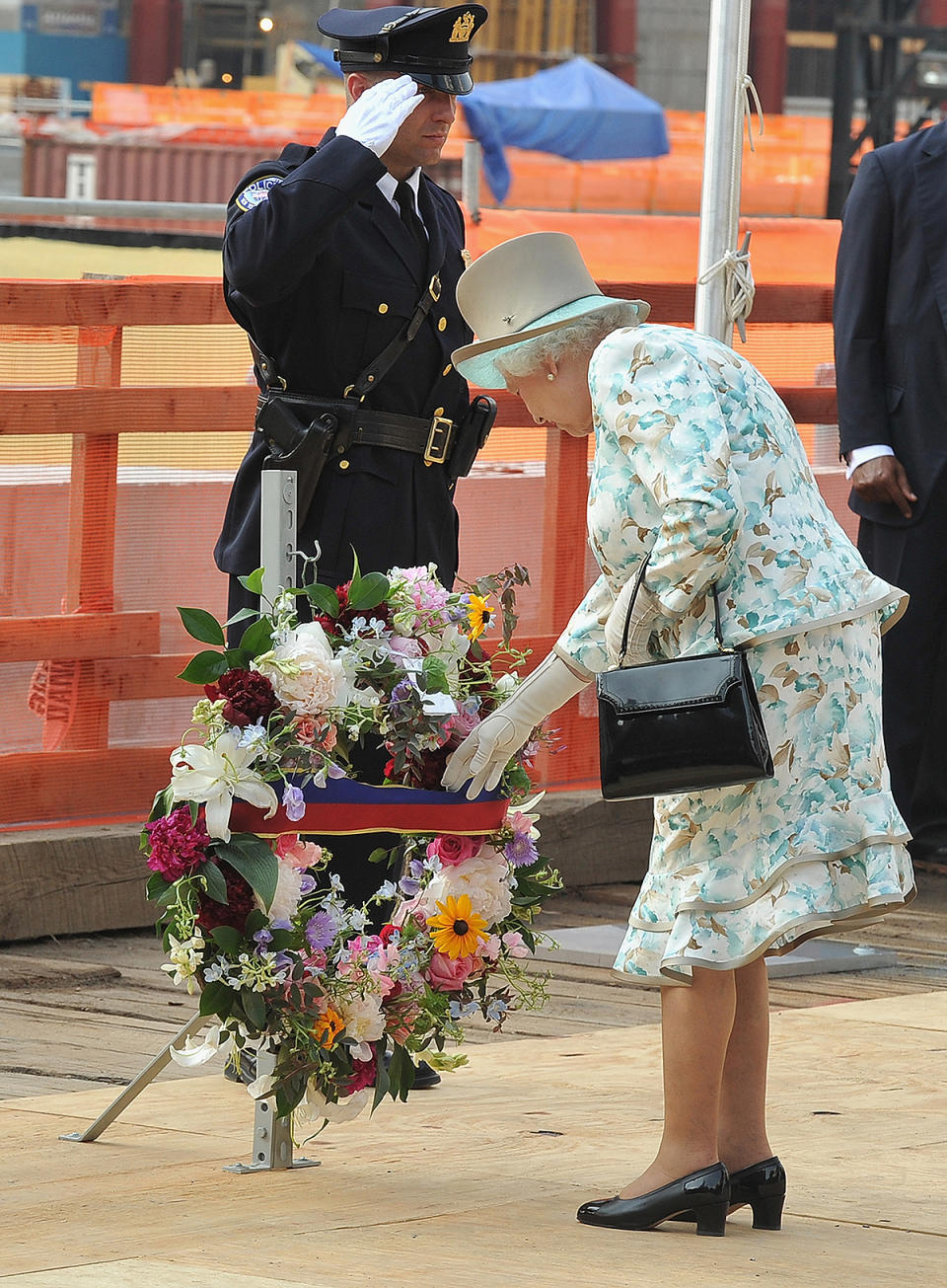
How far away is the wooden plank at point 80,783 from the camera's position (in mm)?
5176

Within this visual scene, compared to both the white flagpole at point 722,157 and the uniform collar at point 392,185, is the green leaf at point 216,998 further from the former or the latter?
the white flagpole at point 722,157

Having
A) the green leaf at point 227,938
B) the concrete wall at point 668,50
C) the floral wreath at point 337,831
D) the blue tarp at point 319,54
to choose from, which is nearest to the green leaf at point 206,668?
the floral wreath at point 337,831

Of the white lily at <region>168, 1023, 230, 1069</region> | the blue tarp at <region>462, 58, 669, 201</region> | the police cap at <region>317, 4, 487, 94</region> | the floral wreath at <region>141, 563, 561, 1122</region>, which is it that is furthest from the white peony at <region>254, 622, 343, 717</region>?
the blue tarp at <region>462, 58, 669, 201</region>

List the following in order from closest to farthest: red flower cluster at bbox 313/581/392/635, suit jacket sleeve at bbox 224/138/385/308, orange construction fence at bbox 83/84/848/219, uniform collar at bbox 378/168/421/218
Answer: red flower cluster at bbox 313/581/392/635 → suit jacket sleeve at bbox 224/138/385/308 → uniform collar at bbox 378/168/421/218 → orange construction fence at bbox 83/84/848/219

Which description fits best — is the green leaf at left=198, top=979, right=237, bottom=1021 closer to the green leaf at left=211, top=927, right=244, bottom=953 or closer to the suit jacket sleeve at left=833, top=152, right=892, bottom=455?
the green leaf at left=211, top=927, right=244, bottom=953

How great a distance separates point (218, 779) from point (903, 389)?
3290mm

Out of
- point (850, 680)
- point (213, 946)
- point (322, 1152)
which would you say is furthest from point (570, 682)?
point (322, 1152)

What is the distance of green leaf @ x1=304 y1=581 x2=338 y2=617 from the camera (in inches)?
129

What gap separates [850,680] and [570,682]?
0.41 meters

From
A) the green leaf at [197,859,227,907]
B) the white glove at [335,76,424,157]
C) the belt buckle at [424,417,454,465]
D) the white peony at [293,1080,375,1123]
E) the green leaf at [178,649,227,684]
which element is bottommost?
the white peony at [293,1080,375,1123]

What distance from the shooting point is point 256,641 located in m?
3.21

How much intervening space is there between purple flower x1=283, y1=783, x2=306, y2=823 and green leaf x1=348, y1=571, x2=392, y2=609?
32cm

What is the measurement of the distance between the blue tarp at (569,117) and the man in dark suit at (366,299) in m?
30.0

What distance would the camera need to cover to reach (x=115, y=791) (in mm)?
5340
